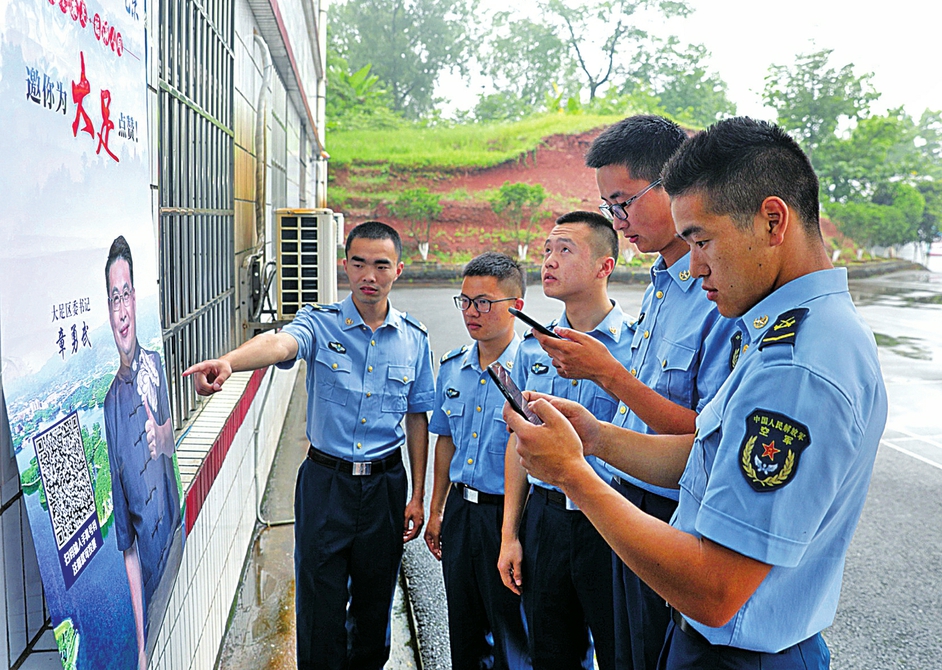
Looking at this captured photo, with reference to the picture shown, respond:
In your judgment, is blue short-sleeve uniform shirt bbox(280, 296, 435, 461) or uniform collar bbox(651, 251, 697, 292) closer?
uniform collar bbox(651, 251, 697, 292)

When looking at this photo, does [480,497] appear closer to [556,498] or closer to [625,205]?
[556,498]

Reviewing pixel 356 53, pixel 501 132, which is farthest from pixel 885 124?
pixel 356 53

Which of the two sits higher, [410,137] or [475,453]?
[410,137]

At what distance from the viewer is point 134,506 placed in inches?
55.9

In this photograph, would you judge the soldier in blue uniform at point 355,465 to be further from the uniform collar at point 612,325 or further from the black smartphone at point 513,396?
the black smartphone at point 513,396

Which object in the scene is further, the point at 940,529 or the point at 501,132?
the point at 501,132

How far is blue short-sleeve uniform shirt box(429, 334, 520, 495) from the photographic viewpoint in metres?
2.70

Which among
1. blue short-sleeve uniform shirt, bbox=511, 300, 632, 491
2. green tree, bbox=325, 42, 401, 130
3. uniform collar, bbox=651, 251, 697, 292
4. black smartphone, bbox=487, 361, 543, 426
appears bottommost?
blue short-sleeve uniform shirt, bbox=511, 300, 632, 491

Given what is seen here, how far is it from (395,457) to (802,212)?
1934 millimetres

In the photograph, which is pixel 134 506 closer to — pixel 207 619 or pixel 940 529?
pixel 207 619

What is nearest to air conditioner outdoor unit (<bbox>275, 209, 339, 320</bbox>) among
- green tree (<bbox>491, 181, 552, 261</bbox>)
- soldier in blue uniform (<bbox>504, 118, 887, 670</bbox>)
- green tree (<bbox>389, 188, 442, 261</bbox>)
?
soldier in blue uniform (<bbox>504, 118, 887, 670</bbox>)

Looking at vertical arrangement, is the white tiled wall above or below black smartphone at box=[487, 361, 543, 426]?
below

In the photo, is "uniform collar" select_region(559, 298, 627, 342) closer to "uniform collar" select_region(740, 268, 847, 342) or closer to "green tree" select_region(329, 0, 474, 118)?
"uniform collar" select_region(740, 268, 847, 342)

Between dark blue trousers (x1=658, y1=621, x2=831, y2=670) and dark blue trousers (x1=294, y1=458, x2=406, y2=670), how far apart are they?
4.98 feet
